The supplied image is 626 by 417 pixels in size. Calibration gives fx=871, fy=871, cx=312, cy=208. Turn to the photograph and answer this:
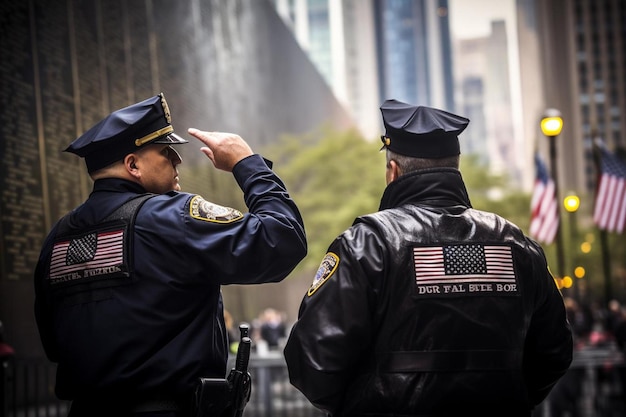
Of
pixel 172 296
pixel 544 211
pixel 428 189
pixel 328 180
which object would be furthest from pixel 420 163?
pixel 328 180

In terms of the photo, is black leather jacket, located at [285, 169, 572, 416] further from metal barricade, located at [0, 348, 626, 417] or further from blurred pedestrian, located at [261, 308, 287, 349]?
blurred pedestrian, located at [261, 308, 287, 349]

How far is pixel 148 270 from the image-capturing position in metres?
3.32

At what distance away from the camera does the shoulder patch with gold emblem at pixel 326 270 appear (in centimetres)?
337

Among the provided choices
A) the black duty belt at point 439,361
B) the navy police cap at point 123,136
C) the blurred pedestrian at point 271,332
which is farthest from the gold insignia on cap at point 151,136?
the blurred pedestrian at point 271,332

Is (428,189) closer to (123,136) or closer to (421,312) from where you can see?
(421,312)

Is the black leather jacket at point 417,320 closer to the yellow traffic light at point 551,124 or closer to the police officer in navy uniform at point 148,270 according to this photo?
the police officer in navy uniform at point 148,270

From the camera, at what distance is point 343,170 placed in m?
32.2

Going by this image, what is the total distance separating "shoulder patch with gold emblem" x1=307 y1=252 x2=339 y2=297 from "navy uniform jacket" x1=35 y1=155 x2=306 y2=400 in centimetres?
11

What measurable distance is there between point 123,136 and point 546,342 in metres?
1.95

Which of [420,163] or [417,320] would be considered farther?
[420,163]

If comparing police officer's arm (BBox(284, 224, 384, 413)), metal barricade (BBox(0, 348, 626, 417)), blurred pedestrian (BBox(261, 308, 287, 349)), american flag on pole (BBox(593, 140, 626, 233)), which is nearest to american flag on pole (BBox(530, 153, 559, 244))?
american flag on pole (BBox(593, 140, 626, 233))

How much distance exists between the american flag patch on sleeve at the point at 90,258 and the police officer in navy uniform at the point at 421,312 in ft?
2.40

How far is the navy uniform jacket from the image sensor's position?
325 centimetres

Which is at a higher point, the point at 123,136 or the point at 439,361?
the point at 123,136
